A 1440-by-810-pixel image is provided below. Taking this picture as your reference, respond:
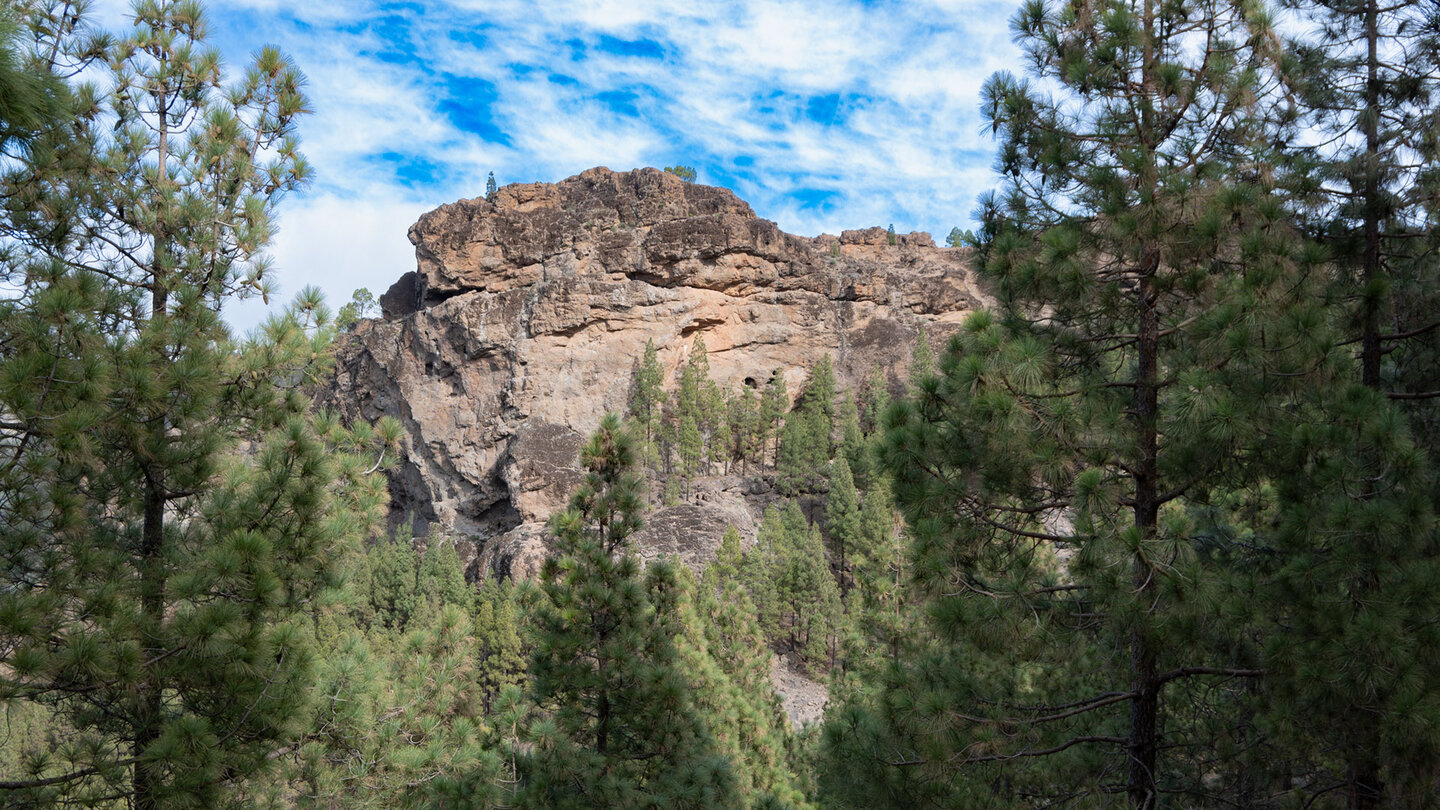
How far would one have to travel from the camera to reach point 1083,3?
619cm

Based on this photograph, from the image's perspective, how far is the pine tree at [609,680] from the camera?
7547 mm

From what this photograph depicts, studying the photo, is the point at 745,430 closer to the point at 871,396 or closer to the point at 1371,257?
the point at 871,396

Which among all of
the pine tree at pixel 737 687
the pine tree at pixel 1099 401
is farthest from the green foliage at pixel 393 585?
the pine tree at pixel 1099 401

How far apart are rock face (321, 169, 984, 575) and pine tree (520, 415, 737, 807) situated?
131ft

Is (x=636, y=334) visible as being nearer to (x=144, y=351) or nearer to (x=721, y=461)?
(x=721, y=461)

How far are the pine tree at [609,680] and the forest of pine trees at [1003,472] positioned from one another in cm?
9

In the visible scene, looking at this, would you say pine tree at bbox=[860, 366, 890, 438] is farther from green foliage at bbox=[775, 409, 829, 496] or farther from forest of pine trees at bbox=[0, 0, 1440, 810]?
forest of pine trees at bbox=[0, 0, 1440, 810]

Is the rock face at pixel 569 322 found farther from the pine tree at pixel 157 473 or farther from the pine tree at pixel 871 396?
the pine tree at pixel 157 473

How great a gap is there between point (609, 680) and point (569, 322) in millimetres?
45693

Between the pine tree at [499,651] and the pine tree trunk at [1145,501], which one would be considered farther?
the pine tree at [499,651]

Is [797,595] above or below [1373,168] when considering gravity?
below

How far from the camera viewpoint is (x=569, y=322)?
52.1m

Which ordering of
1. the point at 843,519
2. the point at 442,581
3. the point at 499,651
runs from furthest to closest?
the point at 442,581 < the point at 843,519 < the point at 499,651

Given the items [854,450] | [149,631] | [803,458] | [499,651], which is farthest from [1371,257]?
[803,458]
